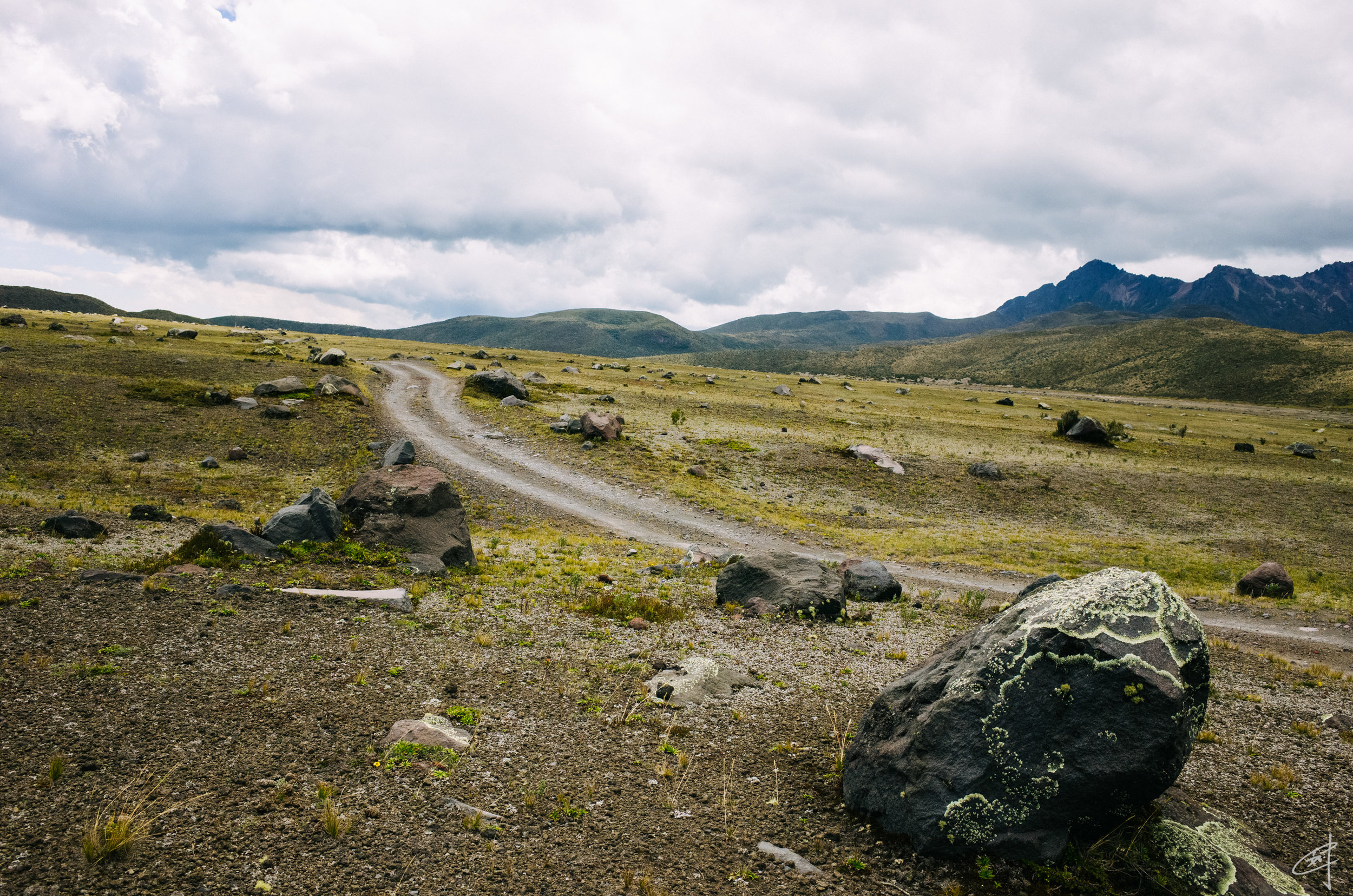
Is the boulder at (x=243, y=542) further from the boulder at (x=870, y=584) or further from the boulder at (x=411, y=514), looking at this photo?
the boulder at (x=870, y=584)

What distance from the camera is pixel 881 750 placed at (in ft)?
28.7

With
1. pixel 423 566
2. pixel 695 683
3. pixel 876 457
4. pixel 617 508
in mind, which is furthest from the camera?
pixel 876 457

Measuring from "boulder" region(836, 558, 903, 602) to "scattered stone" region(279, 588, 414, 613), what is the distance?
13.4 meters

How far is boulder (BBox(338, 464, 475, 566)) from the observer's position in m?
19.2

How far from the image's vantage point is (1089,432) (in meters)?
60.3

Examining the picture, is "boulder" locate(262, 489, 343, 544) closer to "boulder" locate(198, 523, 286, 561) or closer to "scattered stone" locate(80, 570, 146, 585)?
"boulder" locate(198, 523, 286, 561)

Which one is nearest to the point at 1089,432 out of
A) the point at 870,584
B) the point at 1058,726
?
the point at 870,584

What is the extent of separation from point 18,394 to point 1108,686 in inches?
2113

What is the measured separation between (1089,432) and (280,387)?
73.8 metres

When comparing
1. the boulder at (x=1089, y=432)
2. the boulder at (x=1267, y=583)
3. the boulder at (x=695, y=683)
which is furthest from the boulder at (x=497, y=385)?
the boulder at (x=1089, y=432)

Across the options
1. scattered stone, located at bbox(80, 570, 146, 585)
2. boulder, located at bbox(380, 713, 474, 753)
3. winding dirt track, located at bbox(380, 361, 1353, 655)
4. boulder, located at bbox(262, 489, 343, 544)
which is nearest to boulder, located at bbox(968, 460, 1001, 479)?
winding dirt track, located at bbox(380, 361, 1353, 655)

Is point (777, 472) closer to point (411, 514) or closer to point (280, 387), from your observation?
point (411, 514)

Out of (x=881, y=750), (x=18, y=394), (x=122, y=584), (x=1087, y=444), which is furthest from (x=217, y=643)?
(x=1087, y=444)

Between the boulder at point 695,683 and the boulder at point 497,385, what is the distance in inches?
1820
